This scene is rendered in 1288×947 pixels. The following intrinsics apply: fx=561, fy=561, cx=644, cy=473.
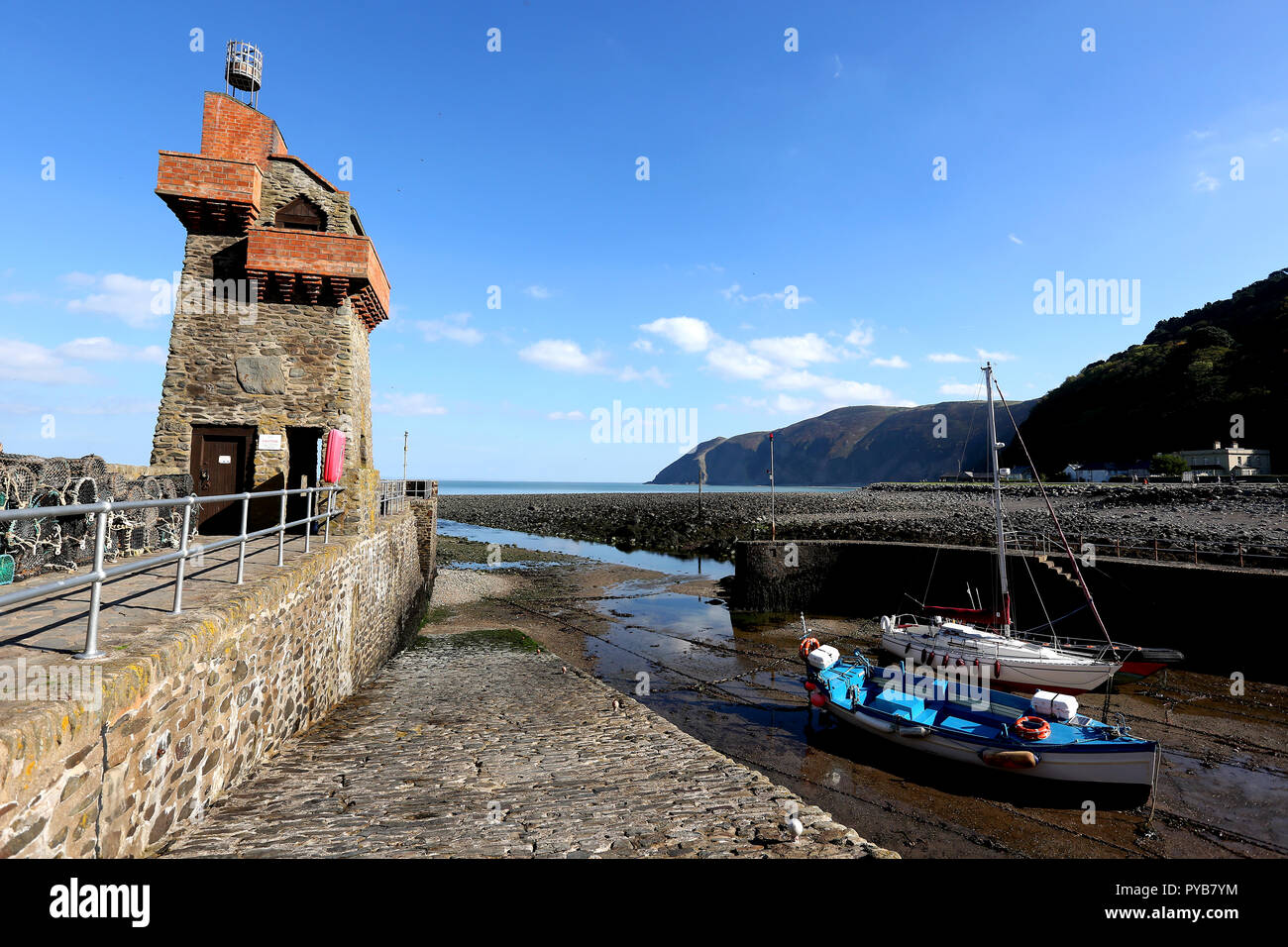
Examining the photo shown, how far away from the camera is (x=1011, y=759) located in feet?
32.8

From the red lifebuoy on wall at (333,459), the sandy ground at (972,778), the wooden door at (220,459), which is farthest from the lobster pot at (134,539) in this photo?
the sandy ground at (972,778)

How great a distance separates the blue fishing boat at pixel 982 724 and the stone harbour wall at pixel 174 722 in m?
10.5

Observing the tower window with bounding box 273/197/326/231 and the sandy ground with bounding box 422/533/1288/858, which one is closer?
the sandy ground with bounding box 422/533/1288/858

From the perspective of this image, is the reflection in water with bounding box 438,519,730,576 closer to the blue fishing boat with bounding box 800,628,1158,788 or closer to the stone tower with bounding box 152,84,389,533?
the blue fishing boat with bounding box 800,628,1158,788

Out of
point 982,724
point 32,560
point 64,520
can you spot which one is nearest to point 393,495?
point 64,520

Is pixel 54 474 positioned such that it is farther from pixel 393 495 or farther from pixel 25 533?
pixel 393 495

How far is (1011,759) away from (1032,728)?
27.4 inches

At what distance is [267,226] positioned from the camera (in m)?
13.4

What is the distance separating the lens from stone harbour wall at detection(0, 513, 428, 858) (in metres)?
2.81

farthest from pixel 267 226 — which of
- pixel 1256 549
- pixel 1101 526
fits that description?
pixel 1101 526

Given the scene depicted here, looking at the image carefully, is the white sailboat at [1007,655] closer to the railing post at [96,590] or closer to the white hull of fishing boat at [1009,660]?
the white hull of fishing boat at [1009,660]

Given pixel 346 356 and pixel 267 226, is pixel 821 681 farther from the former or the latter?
pixel 267 226

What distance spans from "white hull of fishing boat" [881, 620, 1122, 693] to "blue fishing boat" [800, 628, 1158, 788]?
1.31 metres

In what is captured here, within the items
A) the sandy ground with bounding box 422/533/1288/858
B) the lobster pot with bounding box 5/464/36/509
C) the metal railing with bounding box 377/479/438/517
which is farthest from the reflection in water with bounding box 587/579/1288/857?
the lobster pot with bounding box 5/464/36/509
